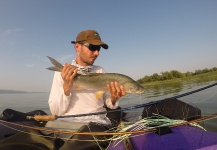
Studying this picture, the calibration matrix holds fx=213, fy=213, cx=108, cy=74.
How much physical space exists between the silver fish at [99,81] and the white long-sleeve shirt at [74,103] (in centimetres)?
14

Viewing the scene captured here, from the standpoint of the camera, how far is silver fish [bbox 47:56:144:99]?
436 cm

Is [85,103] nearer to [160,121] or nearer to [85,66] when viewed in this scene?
[85,66]

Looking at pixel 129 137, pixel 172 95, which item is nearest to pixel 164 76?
pixel 172 95

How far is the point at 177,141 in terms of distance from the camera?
9.02 feet

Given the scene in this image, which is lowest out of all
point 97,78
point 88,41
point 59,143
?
point 59,143

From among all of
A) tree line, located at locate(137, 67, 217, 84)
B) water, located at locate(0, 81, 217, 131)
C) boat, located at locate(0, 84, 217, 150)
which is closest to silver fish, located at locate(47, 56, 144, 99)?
boat, located at locate(0, 84, 217, 150)

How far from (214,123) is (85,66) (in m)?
4.46

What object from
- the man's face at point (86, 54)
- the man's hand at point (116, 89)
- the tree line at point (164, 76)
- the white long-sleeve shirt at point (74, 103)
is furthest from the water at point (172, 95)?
the tree line at point (164, 76)

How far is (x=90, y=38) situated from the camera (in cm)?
461

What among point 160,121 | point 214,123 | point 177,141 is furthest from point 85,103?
point 214,123

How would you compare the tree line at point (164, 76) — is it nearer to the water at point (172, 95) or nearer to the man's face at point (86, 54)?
the water at point (172, 95)

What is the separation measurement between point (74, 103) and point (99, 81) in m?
0.78

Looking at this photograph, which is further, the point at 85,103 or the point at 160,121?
the point at 85,103

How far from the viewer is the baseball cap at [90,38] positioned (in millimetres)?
4566
